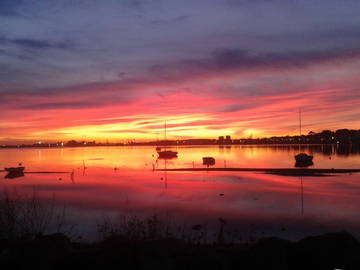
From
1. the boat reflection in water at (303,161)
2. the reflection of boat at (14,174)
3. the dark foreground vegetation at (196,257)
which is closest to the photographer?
the dark foreground vegetation at (196,257)

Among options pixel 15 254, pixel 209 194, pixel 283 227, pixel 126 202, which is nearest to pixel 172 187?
pixel 209 194

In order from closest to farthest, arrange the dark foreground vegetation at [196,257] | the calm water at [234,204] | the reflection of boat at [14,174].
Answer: the dark foreground vegetation at [196,257], the calm water at [234,204], the reflection of boat at [14,174]

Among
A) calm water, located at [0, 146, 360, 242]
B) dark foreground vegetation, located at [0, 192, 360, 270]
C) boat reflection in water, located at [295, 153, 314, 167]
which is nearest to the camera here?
dark foreground vegetation, located at [0, 192, 360, 270]

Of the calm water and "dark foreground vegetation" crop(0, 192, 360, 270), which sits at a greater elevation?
"dark foreground vegetation" crop(0, 192, 360, 270)

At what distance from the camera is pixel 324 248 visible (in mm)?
8953

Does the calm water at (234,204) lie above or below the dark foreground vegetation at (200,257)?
below

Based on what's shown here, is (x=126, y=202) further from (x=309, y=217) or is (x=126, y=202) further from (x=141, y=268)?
(x=141, y=268)

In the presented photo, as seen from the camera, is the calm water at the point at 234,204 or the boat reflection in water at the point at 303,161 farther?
the boat reflection in water at the point at 303,161

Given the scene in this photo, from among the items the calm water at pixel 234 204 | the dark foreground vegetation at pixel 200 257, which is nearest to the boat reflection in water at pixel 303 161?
the calm water at pixel 234 204

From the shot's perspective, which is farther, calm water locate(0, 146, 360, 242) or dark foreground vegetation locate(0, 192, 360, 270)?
calm water locate(0, 146, 360, 242)

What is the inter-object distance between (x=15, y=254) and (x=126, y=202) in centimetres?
2525

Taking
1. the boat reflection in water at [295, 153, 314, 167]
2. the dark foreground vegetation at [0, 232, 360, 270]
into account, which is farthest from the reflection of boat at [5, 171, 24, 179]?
the dark foreground vegetation at [0, 232, 360, 270]

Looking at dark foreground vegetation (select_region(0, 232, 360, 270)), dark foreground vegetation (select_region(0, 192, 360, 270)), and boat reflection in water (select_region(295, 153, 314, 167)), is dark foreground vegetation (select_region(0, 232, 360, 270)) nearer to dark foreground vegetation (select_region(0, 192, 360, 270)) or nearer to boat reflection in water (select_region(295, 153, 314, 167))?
dark foreground vegetation (select_region(0, 192, 360, 270))

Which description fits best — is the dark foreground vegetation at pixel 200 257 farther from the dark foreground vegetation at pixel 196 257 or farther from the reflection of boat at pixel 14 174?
the reflection of boat at pixel 14 174
